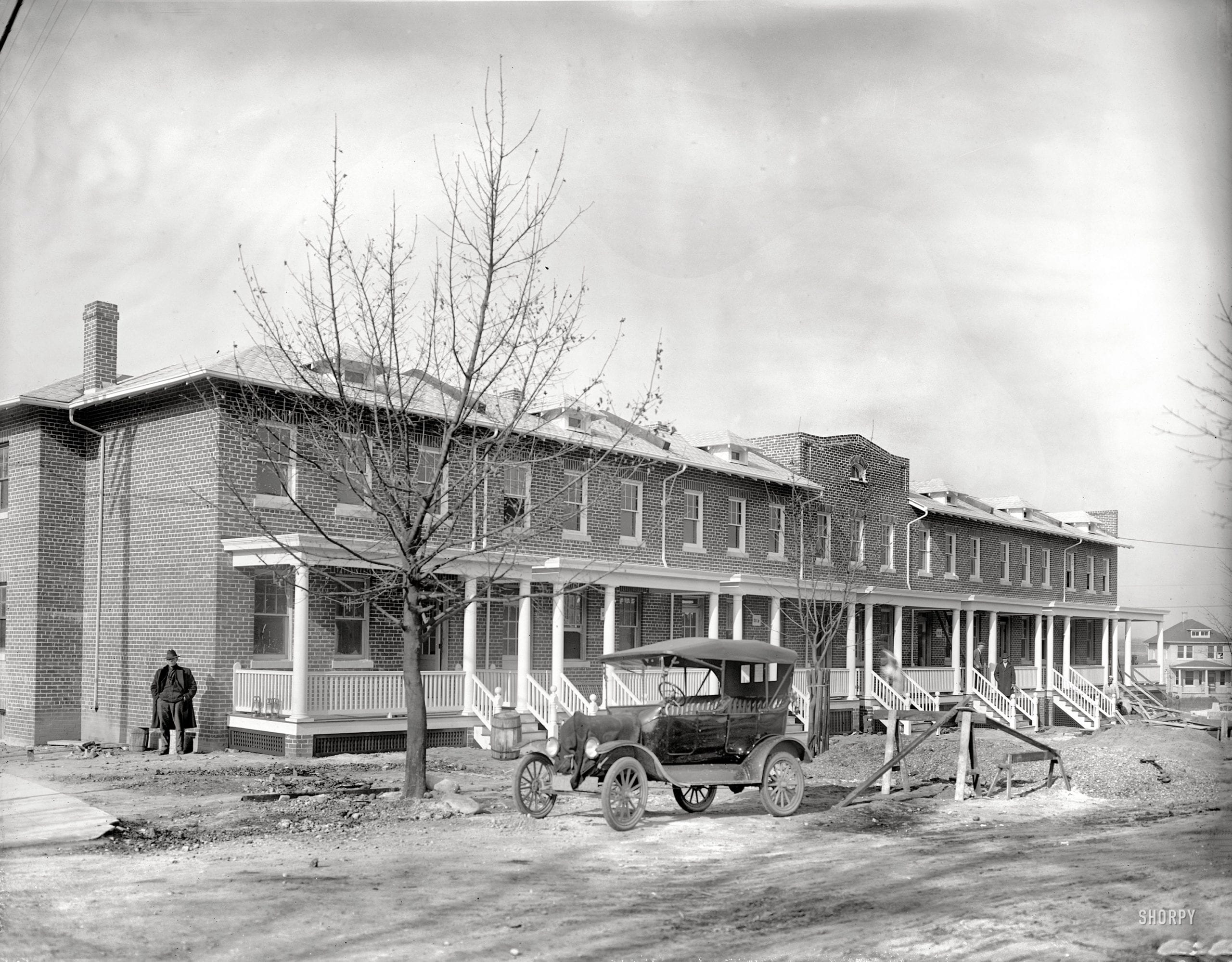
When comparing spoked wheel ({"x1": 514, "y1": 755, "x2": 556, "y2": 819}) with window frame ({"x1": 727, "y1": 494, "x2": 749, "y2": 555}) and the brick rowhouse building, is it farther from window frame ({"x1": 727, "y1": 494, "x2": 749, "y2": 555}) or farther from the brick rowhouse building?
window frame ({"x1": 727, "y1": 494, "x2": 749, "y2": 555})

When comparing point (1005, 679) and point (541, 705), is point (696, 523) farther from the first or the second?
Result: point (1005, 679)

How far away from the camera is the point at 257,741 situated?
20.0 metres

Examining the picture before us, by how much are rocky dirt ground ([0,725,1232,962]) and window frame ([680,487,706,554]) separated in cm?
1277

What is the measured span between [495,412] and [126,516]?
268 inches

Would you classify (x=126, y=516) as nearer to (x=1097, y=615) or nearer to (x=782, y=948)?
(x=782, y=948)

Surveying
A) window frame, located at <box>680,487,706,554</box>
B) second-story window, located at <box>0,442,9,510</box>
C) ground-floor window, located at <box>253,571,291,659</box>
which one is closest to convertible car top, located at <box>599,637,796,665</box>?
ground-floor window, located at <box>253,571,291,659</box>

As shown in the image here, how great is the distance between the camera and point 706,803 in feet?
46.6

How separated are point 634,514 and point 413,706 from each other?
553 inches

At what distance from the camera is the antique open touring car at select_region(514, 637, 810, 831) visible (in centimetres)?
1273

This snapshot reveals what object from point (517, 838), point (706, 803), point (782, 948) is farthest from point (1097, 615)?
point (782, 948)

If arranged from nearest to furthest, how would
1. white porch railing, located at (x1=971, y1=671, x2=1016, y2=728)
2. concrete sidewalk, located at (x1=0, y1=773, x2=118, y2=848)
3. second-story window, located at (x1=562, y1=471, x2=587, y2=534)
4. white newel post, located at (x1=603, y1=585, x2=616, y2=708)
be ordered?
concrete sidewalk, located at (x1=0, y1=773, x2=118, y2=848)
white newel post, located at (x1=603, y1=585, x2=616, y2=708)
second-story window, located at (x1=562, y1=471, x2=587, y2=534)
white porch railing, located at (x1=971, y1=671, x2=1016, y2=728)

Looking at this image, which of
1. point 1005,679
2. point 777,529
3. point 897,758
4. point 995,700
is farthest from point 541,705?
point 1005,679

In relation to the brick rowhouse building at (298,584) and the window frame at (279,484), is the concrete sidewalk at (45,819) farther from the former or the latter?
the window frame at (279,484)

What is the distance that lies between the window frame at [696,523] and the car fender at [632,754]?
620 inches
